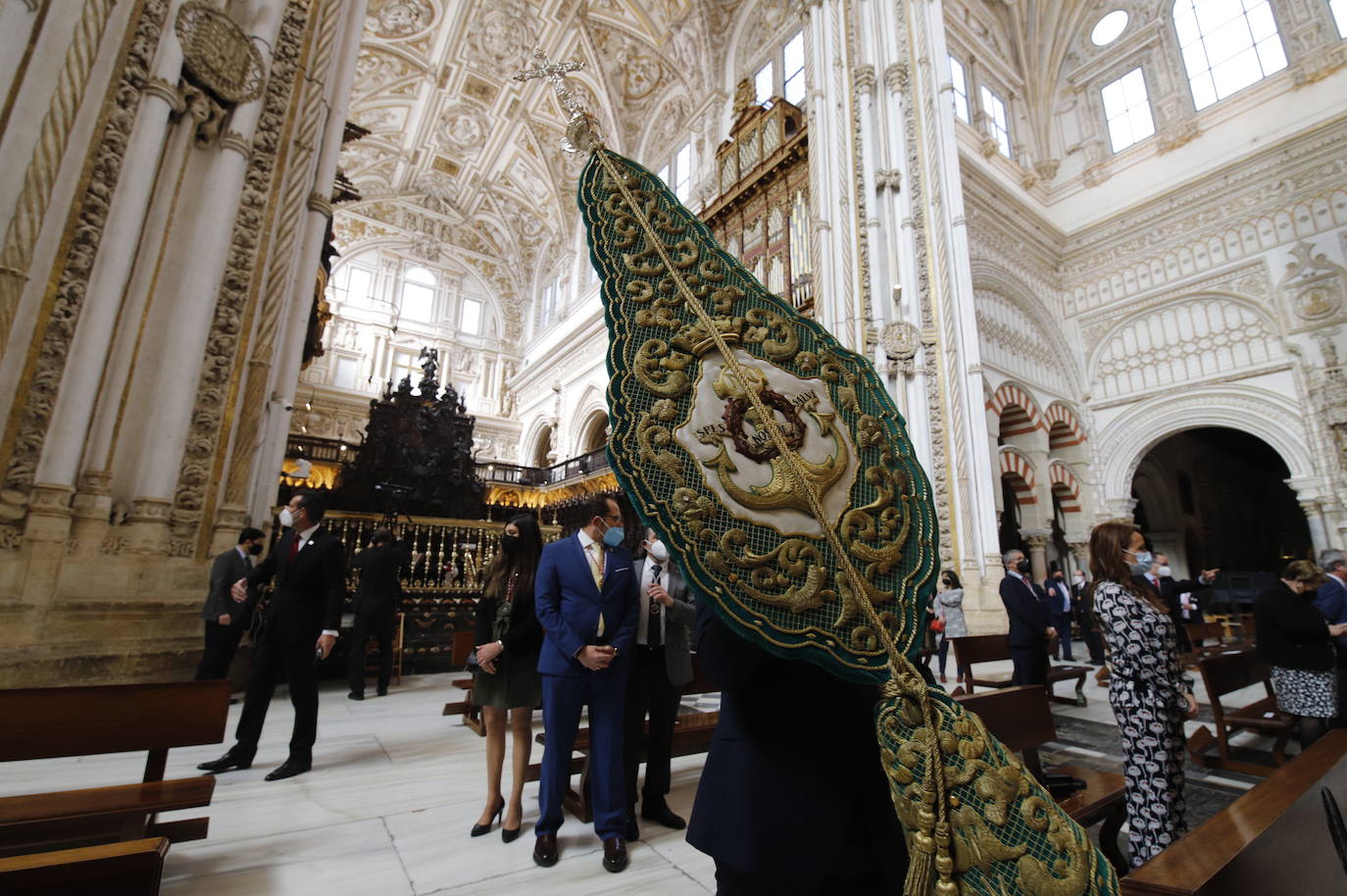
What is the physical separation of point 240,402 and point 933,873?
5.62m

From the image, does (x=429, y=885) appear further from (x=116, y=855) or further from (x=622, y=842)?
(x=116, y=855)

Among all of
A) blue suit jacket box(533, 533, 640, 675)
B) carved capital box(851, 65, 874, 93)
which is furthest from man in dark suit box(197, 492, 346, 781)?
carved capital box(851, 65, 874, 93)

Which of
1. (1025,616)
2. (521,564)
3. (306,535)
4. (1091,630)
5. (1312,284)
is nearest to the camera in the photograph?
(521,564)

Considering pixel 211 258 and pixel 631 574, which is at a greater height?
pixel 211 258

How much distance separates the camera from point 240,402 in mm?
4641

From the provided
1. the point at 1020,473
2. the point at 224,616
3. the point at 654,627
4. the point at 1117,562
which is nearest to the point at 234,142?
the point at 224,616

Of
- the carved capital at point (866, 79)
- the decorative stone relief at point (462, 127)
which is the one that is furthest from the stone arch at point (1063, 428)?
the decorative stone relief at point (462, 127)

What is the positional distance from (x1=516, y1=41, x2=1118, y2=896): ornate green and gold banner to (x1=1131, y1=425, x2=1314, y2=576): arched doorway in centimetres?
1781

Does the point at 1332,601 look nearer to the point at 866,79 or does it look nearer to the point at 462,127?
the point at 866,79

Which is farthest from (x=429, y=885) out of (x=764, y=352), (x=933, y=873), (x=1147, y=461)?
(x=1147, y=461)

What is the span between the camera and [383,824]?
241 cm

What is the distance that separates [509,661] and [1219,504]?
74.0 ft

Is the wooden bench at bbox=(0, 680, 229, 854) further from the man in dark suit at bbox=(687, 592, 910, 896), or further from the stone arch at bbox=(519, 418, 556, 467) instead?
the stone arch at bbox=(519, 418, 556, 467)

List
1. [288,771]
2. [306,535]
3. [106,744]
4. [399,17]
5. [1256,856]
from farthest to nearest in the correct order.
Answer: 1. [399,17]
2. [306,535]
3. [288,771]
4. [106,744]
5. [1256,856]
